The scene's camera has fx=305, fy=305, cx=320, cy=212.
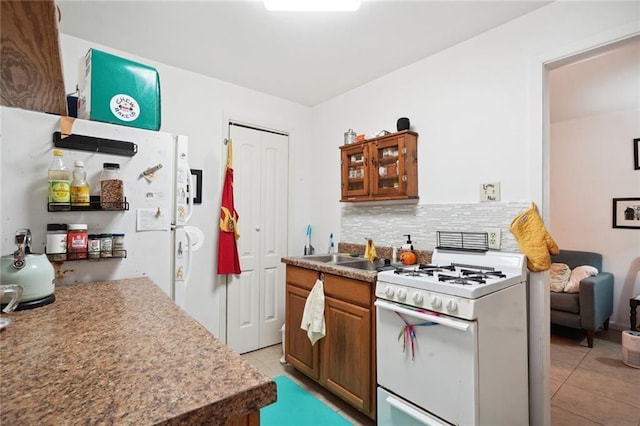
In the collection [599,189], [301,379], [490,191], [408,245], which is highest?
[599,189]

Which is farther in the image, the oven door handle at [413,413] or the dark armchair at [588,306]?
the dark armchair at [588,306]

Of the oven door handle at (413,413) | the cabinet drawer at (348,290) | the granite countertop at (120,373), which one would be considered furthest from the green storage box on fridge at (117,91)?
the oven door handle at (413,413)

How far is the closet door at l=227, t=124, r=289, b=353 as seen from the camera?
289 cm

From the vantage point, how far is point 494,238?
6.39 feet

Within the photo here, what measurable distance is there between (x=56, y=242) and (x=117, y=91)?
0.75m

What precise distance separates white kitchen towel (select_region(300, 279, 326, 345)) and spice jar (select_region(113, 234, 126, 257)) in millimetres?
1255

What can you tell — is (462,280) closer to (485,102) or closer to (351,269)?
(351,269)

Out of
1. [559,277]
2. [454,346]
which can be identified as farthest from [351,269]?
[559,277]

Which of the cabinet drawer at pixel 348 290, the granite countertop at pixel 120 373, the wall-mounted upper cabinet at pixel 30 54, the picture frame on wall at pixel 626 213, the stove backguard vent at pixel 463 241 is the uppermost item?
the wall-mounted upper cabinet at pixel 30 54

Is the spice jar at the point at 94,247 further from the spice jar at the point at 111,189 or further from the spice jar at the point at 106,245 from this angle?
the spice jar at the point at 111,189

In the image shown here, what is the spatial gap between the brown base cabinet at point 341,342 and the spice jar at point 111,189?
4.42 ft

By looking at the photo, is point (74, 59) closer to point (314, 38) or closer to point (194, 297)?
point (314, 38)

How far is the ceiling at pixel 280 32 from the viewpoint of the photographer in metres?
1.84

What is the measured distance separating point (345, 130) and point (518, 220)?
1.79 metres
